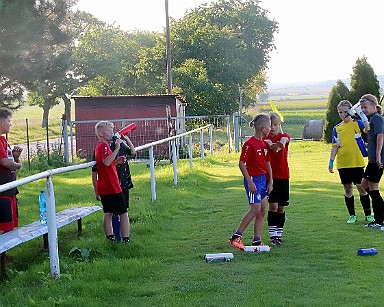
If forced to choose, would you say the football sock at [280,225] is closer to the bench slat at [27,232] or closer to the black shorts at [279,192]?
the black shorts at [279,192]

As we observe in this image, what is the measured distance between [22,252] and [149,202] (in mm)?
4093

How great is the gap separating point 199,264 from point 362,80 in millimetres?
26413

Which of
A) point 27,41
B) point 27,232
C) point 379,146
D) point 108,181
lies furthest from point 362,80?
point 27,232

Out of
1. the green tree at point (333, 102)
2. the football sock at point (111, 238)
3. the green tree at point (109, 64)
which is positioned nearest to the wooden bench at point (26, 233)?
the football sock at point (111, 238)

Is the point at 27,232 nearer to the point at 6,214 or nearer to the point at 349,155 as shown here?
the point at 6,214

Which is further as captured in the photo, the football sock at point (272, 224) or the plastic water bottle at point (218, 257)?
the football sock at point (272, 224)

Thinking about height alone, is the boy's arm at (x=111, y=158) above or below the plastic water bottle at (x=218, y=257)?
above

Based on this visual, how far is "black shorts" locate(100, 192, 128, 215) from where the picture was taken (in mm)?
8555

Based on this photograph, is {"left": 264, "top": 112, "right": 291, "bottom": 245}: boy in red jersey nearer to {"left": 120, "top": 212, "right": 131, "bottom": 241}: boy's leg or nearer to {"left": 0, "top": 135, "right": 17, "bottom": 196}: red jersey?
{"left": 120, "top": 212, "right": 131, "bottom": 241}: boy's leg

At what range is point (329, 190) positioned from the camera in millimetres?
14625

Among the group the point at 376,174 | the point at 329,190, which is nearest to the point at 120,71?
the point at 329,190

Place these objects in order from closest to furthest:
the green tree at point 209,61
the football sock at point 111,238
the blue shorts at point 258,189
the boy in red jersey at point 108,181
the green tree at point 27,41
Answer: the boy in red jersey at point 108,181
the blue shorts at point 258,189
the football sock at point 111,238
the green tree at point 27,41
the green tree at point 209,61

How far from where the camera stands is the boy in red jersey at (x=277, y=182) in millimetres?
8852

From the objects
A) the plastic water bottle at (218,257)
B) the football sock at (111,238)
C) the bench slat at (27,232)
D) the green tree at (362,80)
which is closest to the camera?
the bench slat at (27,232)
